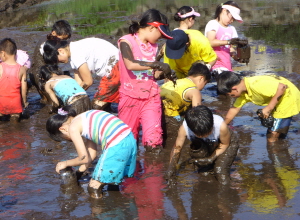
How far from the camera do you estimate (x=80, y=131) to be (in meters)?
3.77

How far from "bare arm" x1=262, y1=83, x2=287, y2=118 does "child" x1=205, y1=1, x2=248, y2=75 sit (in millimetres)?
1823

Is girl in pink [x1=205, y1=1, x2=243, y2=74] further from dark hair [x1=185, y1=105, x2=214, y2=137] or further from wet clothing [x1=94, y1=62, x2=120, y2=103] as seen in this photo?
dark hair [x1=185, y1=105, x2=214, y2=137]

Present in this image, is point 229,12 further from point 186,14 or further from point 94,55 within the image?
point 94,55

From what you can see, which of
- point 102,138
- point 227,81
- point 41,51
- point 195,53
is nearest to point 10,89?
point 41,51

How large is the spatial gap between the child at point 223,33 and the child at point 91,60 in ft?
5.44

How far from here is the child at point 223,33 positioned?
645cm

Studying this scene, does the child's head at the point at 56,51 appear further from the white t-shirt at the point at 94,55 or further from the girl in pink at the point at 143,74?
the girl in pink at the point at 143,74

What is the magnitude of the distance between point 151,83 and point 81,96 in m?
1.09

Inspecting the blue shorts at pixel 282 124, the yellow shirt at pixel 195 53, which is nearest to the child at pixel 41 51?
the yellow shirt at pixel 195 53

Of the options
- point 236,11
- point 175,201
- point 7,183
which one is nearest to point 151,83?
point 175,201

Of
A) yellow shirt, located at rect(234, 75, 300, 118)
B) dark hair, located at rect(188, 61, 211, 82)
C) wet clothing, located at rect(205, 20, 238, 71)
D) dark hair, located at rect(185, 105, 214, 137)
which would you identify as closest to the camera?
dark hair, located at rect(185, 105, 214, 137)

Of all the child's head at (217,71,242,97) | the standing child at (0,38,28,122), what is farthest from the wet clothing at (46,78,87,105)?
the child's head at (217,71,242,97)

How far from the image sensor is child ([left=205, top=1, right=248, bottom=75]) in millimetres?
6453

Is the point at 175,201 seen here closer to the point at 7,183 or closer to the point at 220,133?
the point at 220,133
